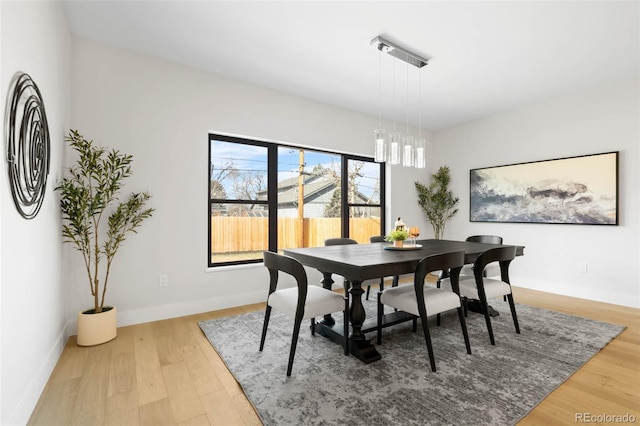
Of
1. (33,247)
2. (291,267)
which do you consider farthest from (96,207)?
(291,267)

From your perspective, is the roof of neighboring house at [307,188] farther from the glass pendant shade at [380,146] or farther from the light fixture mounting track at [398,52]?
the light fixture mounting track at [398,52]

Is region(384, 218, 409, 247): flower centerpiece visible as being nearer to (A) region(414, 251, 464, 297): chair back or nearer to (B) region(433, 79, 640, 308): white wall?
(A) region(414, 251, 464, 297): chair back

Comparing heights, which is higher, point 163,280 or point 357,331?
point 163,280

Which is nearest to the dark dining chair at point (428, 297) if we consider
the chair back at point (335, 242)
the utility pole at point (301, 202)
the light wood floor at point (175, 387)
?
the light wood floor at point (175, 387)

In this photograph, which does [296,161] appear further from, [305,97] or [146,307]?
[146,307]

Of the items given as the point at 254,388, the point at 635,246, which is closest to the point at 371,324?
the point at 254,388

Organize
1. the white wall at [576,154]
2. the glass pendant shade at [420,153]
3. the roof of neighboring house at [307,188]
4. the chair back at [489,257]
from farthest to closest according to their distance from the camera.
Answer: the roof of neighboring house at [307,188], the white wall at [576,154], the glass pendant shade at [420,153], the chair back at [489,257]

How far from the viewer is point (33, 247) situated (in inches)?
70.6

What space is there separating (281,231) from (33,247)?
2.69m

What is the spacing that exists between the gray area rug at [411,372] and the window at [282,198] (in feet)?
3.67

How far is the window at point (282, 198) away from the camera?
12.0ft

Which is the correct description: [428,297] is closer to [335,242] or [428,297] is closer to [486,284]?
[486,284]

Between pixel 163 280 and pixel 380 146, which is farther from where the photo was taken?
pixel 163 280

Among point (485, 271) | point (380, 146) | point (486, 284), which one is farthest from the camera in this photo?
point (485, 271)
